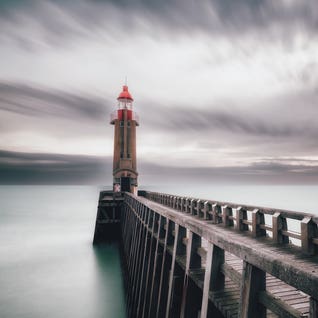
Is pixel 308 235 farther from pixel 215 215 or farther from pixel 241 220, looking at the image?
pixel 215 215

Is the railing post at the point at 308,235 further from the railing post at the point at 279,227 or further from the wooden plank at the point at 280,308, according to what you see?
the wooden plank at the point at 280,308

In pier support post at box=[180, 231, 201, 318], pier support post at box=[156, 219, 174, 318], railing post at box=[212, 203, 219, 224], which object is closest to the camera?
pier support post at box=[180, 231, 201, 318]

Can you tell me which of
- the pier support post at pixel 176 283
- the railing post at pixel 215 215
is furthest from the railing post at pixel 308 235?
the railing post at pixel 215 215

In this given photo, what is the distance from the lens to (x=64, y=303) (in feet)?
48.2

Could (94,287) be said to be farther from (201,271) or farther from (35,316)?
(201,271)

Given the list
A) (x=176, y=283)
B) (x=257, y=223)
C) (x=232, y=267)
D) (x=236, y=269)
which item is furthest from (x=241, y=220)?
(x=232, y=267)

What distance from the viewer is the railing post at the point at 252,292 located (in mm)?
2988

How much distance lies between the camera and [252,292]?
3.00 metres

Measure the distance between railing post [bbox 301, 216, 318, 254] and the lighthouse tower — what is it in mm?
25955

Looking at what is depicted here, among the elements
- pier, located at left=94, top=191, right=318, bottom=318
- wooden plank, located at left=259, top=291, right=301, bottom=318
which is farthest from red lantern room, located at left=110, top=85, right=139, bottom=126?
wooden plank, located at left=259, top=291, right=301, bottom=318

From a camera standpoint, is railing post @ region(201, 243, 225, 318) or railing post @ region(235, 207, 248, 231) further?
railing post @ region(235, 207, 248, 231)

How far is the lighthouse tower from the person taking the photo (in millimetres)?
31047

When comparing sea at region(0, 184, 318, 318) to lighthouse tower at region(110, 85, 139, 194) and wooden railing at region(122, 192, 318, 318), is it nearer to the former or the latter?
wooden railing at region(122, 192, 318, 318)

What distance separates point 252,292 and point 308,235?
3637mm
